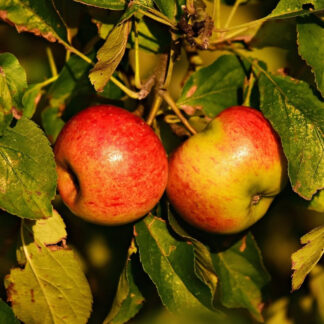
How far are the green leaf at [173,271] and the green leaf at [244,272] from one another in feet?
0.58

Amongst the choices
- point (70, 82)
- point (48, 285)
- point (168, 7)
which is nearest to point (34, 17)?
point (70, 82)

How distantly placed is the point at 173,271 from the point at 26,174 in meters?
0.33

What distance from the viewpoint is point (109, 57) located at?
828 millimetres

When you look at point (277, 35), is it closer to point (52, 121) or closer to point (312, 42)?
point (312, 42)

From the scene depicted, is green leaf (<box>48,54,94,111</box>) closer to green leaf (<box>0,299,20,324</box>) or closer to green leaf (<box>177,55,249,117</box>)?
green leaf (<box>177,55,249,117</box>)

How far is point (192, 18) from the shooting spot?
0.92m

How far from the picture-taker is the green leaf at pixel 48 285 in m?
0.98

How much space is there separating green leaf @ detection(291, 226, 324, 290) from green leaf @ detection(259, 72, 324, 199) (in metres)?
0.07

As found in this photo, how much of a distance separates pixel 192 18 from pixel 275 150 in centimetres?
29

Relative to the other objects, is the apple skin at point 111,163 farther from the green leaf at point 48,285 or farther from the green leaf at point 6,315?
the green leaf at point 6,315

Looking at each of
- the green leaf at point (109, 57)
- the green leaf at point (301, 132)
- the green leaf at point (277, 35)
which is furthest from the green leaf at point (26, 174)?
the green leaf at point (277, 35)

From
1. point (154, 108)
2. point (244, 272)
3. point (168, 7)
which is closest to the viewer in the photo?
point (168, 7)

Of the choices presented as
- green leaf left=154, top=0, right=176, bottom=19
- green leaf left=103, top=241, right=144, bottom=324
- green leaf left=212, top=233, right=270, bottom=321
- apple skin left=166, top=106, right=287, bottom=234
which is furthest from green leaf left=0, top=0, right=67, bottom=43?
green leaf left=212, top=233, right=270, bottom=321

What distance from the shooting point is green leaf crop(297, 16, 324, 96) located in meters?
0.97
